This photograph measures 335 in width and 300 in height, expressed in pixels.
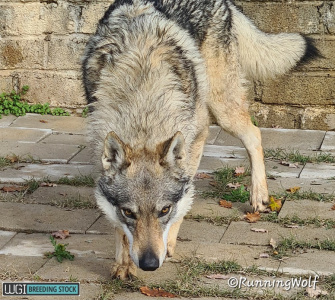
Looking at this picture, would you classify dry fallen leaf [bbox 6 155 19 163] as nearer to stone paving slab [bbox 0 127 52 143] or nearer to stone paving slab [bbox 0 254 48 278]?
stone paving slab [bbox 0 127 52 143]

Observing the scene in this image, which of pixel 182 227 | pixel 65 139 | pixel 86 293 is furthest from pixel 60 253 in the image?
pixel 65 139

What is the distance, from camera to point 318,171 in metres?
5.66

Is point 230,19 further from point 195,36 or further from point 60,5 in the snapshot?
point 60,5

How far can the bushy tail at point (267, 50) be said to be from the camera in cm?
546

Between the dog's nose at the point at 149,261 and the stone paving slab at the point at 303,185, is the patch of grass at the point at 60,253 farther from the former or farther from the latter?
the stone paving slab at the point at 303,185

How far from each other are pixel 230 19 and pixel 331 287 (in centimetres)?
243

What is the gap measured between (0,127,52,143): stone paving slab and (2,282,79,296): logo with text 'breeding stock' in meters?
2.91

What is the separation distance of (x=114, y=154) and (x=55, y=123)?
11.5 feet

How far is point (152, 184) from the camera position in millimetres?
3562

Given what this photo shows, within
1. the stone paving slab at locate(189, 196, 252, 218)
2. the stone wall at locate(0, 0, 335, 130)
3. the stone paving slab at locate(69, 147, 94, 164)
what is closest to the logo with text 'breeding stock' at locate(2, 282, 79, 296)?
the stone paving slab at locate(189, 196, 252, 218)

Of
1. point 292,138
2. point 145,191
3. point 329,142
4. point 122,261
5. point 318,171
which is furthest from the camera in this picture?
point 292,138

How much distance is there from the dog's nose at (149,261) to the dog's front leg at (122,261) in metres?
0.42

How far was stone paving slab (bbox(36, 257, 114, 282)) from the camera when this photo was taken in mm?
3840
